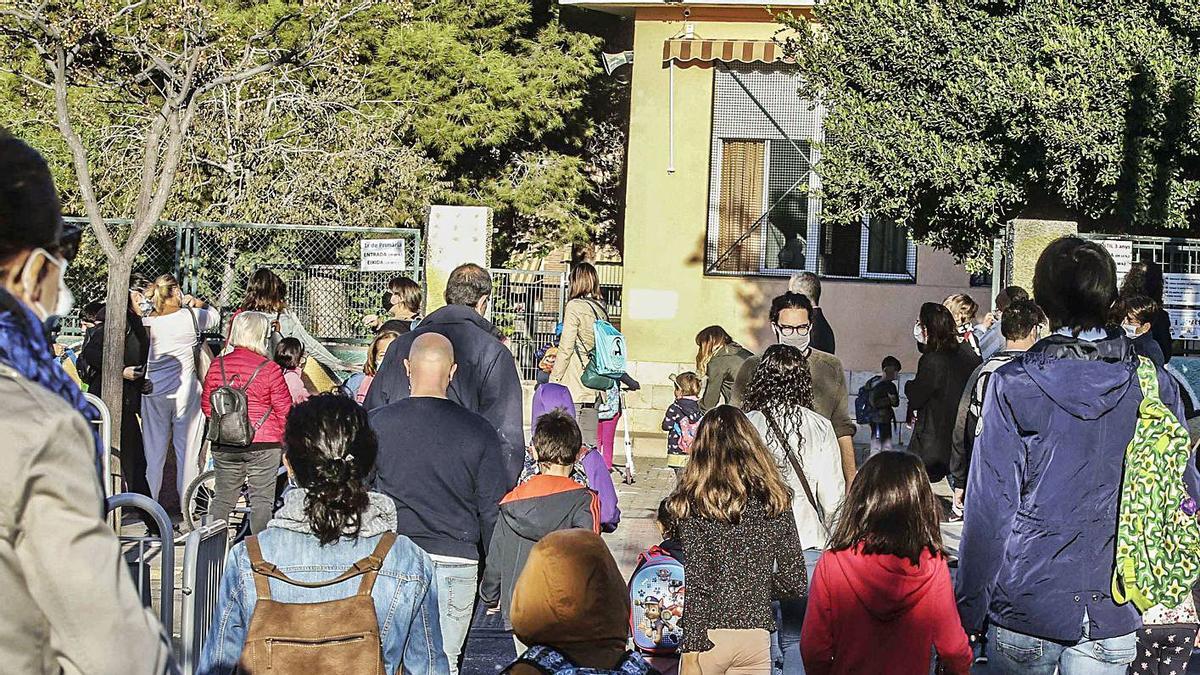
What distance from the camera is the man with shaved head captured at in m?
5.55

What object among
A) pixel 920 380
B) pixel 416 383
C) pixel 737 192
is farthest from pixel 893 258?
pixel 416 383

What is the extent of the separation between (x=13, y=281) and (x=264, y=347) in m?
7.38

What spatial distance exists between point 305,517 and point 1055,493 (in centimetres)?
224

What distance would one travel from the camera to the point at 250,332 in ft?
31.4

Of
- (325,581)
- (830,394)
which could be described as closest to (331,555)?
(325,581)

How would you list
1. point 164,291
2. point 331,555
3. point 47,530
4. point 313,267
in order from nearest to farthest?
point 47,530 < point 331,555 < point 164,291 < point 313,267

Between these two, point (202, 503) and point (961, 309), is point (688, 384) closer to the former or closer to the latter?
point (961, 309)

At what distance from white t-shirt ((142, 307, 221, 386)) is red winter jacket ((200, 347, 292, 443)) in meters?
1.98

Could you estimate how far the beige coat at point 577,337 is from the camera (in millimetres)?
12289

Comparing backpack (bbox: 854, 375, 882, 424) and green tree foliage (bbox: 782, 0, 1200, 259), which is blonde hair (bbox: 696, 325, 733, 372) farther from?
green tree foliage (bbox: 782, 0, 1200, 259)

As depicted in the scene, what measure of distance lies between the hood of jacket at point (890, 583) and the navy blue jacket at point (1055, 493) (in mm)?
325

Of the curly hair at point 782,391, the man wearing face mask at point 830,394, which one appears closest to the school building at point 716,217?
the man wearing face mask at point 830,394

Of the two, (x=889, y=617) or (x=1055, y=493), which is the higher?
(x=1055, y=493)

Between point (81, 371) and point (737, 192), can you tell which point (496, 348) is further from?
point (737, 192)
